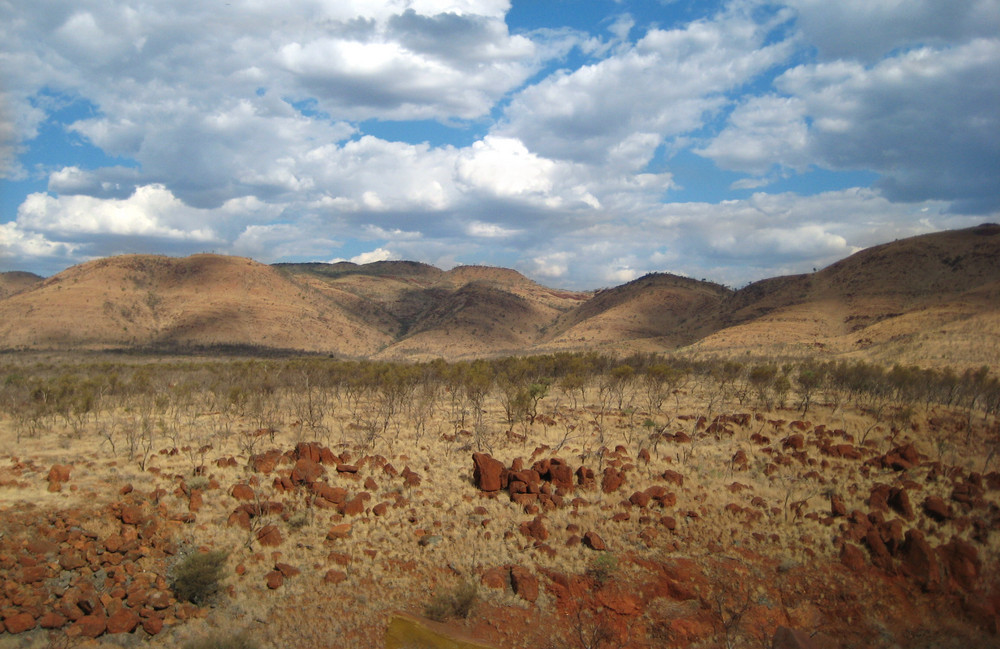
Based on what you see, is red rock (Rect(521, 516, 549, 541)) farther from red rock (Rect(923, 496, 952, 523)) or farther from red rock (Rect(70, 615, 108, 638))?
red rock (Rect(923, 496, 952, 523))

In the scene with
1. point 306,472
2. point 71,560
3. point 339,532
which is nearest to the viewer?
point 71,560

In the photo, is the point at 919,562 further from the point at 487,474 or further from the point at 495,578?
the point at 487,474

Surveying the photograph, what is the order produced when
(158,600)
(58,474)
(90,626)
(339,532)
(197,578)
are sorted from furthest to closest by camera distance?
(58,474), (339,532), (197,578), (158,600), (90,626)

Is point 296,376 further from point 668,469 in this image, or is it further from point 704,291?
point 704,291

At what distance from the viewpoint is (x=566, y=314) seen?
119438 millimetres

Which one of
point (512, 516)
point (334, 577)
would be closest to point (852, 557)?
point (512, 516)

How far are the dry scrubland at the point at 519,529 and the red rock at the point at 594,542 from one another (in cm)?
6

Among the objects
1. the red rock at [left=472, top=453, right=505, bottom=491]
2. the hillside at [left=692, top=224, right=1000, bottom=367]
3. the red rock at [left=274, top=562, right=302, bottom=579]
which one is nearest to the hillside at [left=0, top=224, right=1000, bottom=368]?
the hillside at [left=692, top=224, right=1000, bottom=367]

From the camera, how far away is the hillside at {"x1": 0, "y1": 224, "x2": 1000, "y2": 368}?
5053cm

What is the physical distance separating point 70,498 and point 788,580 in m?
17.1

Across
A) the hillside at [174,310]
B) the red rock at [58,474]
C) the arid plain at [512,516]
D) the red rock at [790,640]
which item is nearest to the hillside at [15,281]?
the hillside at [174,310]

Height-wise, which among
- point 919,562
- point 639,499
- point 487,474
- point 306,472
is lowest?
point 919,562

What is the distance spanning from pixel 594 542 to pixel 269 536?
798cm

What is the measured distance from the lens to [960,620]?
10.2 meters
